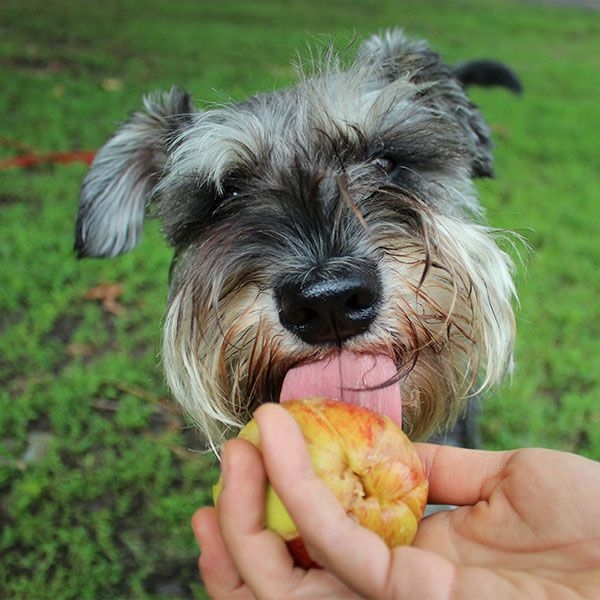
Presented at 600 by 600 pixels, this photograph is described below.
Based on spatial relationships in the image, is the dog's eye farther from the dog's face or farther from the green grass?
the green grass

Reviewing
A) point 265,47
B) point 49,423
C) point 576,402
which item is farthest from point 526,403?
point 265,47

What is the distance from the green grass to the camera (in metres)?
3.04

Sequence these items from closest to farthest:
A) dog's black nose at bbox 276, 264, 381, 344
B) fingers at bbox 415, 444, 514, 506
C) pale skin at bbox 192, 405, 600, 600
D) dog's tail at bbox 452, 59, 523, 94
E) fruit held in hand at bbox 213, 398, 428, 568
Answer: pale skin at bbox 192, 405, 600, 600 < fruit held in hand at bbox 213, 398, 428, 568 < fingers at bbox 415, 444, 514, 506 < dog's black nose at bbox 276, 264, 381, 344 < dog's tail at bbox 452, 59, 523, 94

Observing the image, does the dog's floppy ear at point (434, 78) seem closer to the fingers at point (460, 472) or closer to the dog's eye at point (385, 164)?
the dog's eye at point (385, 164)

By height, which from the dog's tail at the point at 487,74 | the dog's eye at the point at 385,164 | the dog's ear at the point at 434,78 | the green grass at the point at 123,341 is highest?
the dog's tail at the point at 487,74

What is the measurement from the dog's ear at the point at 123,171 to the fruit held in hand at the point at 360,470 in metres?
1.77

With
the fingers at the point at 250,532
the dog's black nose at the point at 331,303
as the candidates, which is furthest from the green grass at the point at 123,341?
the fingers at the point at 250,532

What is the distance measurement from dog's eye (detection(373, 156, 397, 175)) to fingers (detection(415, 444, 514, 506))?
1079mm

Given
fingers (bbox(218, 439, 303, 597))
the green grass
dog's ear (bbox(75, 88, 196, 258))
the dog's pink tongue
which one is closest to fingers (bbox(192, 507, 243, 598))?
fingers (bbox(218, 439, 303, 597))

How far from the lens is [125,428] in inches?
144

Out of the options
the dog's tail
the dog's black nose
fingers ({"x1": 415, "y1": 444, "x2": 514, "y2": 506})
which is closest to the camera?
Answer: fingers ({"x1": 415, "y1": 444, "x2": 514, "y2": 506})

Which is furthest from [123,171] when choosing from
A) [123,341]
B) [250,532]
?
[250,532]

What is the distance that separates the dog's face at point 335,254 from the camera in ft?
6.57

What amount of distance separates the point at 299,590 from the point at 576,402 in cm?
293
